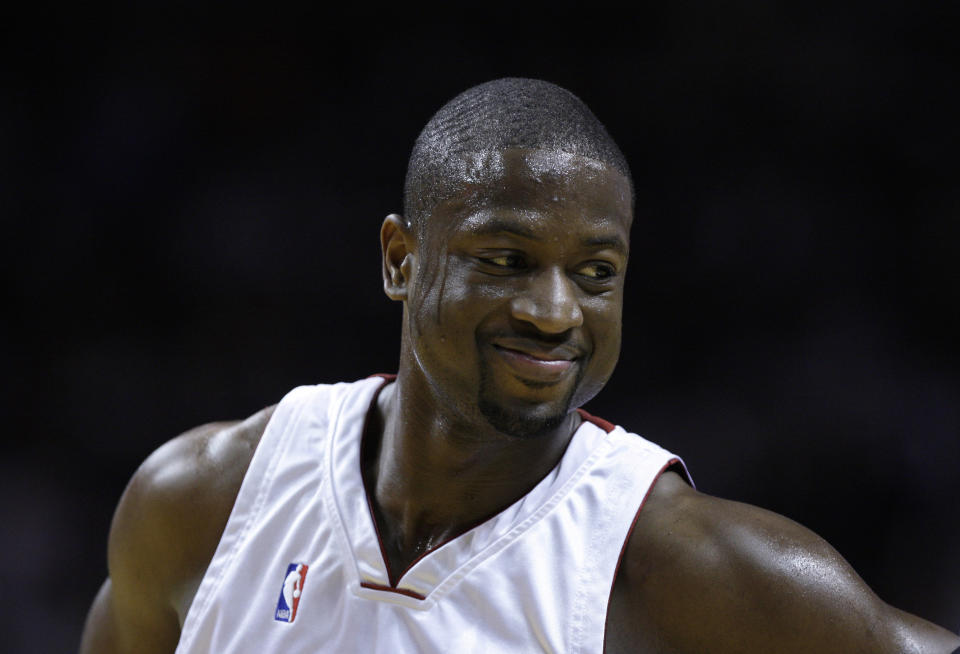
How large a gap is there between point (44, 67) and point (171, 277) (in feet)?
3.09

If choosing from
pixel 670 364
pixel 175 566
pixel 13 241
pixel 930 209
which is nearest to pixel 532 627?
pixel 175 566

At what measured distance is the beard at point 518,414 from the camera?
5.60ft

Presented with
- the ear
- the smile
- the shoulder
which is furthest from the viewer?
the shoulder

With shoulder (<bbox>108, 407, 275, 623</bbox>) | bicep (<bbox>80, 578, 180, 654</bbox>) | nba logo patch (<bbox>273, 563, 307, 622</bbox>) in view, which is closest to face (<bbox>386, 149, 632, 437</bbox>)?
nba logo patch (<bbox>273, 563, 307, 622</bbox>)

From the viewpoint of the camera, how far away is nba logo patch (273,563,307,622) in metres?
1.82

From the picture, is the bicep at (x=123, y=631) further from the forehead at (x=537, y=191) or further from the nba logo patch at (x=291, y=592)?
the forehead at (x=537, y=191)

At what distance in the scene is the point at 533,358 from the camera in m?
1.67

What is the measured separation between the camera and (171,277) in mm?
3756

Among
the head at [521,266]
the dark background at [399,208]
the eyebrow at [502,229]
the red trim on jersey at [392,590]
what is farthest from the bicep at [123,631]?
the dark background at [399,208]

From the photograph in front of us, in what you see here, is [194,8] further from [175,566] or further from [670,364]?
[175,566]

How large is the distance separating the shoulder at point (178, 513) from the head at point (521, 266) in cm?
51

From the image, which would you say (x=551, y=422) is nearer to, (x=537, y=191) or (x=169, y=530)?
(x=537, y=191)

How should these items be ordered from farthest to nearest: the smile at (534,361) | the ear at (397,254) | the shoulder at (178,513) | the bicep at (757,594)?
the shoulder at (178,513) < the ear at (397,254) < the smile at (534,361) < the bicep at (757,594)

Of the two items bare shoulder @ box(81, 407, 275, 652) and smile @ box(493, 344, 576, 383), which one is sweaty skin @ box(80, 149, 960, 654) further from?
bare shoulder @ box(81, 407, 275, 652)
